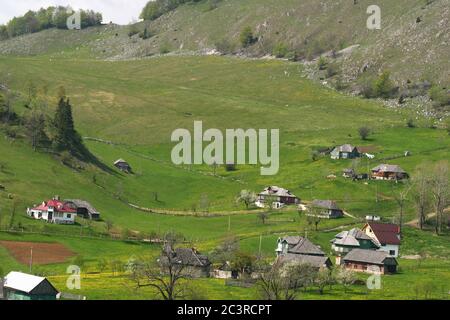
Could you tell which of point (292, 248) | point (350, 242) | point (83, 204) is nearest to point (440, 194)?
point (350, 242)

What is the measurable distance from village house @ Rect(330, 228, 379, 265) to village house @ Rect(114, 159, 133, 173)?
229 ft

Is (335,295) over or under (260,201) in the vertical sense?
under

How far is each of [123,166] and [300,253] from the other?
82.8m

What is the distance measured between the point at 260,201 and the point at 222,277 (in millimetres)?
57002

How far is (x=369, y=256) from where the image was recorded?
10644cm

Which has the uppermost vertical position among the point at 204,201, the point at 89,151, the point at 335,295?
the point at 89,151

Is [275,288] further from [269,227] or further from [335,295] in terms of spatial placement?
[269,227]

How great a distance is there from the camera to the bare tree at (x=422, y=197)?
12926cm

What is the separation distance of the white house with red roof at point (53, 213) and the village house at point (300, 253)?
1396 inches

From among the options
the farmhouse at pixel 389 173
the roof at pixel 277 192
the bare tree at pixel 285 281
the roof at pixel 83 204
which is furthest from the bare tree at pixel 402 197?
the roof at pixel 83 204

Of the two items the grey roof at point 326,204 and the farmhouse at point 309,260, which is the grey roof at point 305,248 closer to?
the farmhouse at point 309,260

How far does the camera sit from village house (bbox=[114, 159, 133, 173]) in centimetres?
17815
